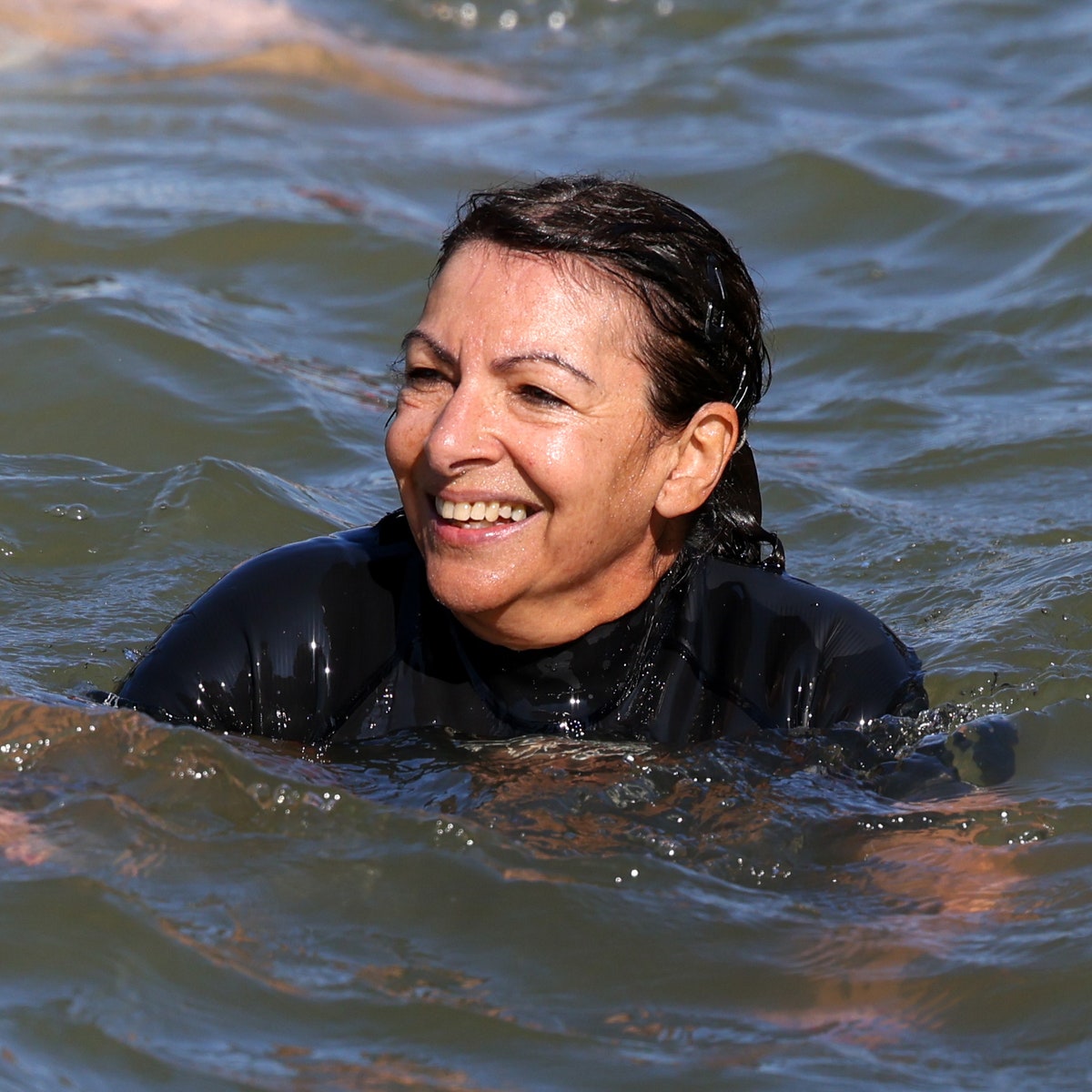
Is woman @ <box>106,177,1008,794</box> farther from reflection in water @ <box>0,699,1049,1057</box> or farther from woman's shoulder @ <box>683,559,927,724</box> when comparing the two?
reflection in water @ <box>0,699,1049,1057</box>

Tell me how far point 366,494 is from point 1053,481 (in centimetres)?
228

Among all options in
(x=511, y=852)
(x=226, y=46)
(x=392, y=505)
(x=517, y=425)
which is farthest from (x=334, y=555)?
(x=226, y=46)

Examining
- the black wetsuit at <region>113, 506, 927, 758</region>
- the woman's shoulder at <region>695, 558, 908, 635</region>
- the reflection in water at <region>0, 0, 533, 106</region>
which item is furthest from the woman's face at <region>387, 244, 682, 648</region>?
the reflection in water at <region>0, 0, 533, 106</region>

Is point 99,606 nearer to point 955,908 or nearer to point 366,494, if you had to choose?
point 366,494

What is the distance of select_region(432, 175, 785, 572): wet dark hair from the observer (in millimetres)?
3326

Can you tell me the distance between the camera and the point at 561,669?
11.7ft

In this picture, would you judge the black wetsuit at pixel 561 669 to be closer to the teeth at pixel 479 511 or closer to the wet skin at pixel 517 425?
the wet skin at pixel 517 425

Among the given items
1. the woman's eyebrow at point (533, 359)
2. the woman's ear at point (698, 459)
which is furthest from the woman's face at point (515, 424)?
the woman's ear at point (698, 459)

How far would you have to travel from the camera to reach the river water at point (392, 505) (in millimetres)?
2857

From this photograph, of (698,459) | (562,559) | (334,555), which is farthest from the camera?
(334,555)

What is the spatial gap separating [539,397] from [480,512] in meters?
0.23

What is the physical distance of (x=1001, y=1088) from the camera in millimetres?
2703

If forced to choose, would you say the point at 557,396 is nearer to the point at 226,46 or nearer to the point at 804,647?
the point at 804,647

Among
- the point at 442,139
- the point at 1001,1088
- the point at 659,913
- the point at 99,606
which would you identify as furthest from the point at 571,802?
the point at 442,139
